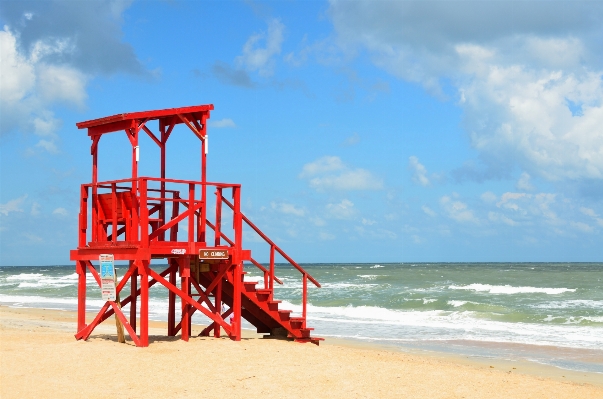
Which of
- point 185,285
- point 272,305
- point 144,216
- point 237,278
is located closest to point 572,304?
point 272,305

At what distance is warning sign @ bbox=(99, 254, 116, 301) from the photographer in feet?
43.1

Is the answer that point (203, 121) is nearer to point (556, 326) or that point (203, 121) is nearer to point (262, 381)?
point (262, 381)

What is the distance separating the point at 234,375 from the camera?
10969 mm

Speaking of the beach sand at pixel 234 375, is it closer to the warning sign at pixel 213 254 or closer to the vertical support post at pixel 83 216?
the warning sign at pixel 213 254

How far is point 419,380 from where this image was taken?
11555 millimetres

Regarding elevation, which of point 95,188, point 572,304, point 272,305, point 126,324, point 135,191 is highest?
point 95,188

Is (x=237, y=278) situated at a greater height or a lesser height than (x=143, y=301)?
greater

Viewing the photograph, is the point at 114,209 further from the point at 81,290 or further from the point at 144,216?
the point at 81,290

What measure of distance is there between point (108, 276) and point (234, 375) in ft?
11.4

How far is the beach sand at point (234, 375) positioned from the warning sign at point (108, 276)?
81 centimetres

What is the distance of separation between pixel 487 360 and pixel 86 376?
872 cm

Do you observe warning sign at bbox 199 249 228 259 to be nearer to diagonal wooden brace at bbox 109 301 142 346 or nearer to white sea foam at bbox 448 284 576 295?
diagonal wooden brace at bbox 109 301 142 346

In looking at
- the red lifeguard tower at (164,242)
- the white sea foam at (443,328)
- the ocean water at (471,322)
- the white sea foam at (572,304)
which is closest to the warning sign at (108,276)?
the red lifeguard tower at (164,242)

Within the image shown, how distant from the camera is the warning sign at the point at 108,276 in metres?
13.1
